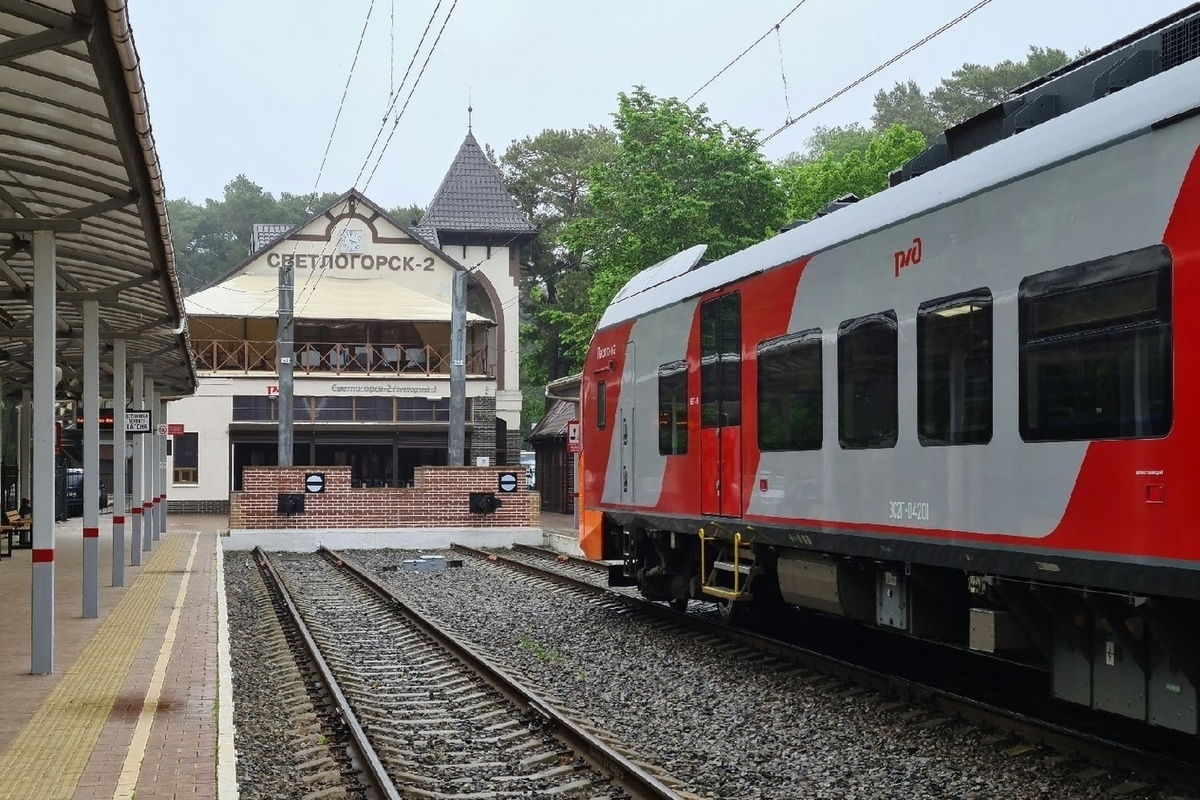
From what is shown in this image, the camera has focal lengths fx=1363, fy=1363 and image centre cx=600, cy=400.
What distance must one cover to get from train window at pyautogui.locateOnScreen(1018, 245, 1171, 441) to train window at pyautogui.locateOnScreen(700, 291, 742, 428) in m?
4.36

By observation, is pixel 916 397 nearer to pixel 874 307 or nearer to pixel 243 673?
pixel 874 307

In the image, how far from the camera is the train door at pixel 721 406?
11703 millimetres

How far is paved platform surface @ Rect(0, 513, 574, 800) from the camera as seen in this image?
6.93 metres

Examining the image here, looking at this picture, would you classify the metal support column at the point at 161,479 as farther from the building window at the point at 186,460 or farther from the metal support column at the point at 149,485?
the building window at the point at 186,460

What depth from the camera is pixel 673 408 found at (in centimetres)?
1332

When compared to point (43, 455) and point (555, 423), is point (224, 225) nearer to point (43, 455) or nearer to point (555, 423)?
point (555, 423)

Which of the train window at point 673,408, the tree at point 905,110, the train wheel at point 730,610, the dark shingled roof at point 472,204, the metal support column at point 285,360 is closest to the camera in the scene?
the train window at point 673,408

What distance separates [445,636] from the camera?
44.6 ft

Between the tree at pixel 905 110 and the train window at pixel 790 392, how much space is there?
5323cm

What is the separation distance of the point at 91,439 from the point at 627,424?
5.53 metres

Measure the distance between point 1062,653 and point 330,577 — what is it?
53.3 ft

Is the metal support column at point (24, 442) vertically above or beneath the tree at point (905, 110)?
beneath

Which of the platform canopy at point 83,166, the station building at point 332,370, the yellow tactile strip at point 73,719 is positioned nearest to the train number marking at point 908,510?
the yellow tactile strip at point 73,719

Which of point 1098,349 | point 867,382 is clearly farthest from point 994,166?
point 867,382
